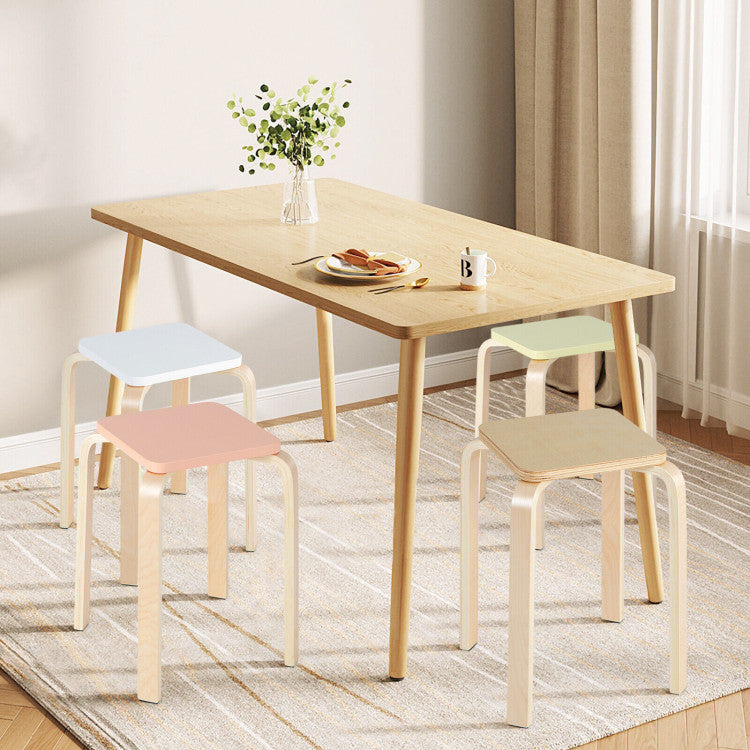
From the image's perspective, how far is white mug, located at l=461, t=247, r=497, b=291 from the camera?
270 centimetres

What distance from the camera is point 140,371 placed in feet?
9.64

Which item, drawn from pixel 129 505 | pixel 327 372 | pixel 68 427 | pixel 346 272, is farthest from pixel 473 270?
pixel 327 372

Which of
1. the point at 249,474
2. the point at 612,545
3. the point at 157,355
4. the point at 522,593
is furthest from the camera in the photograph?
the point at 249,474

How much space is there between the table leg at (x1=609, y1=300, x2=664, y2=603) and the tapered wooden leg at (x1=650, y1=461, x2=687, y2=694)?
0.30 meters

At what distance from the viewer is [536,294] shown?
267 cm

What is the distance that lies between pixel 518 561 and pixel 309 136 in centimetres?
130

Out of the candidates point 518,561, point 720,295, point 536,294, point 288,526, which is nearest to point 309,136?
point 536,294

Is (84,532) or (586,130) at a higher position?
(586,130)

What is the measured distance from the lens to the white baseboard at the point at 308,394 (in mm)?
3818

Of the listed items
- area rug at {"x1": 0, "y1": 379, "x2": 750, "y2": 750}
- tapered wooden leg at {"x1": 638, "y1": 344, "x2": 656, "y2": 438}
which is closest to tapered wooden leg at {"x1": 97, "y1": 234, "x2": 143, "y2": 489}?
area rug at {"x1": 0, "y1": 379, "x2": 750, "y2": 750}

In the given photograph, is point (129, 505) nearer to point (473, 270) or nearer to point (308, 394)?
point (473, 270)

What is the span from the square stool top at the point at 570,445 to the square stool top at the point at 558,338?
49cm

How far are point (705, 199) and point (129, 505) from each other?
2.14 m

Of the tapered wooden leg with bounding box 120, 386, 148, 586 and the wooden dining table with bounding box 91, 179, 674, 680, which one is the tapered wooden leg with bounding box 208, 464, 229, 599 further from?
the wooden dining table with bounding box 91, 179, 674, 680
